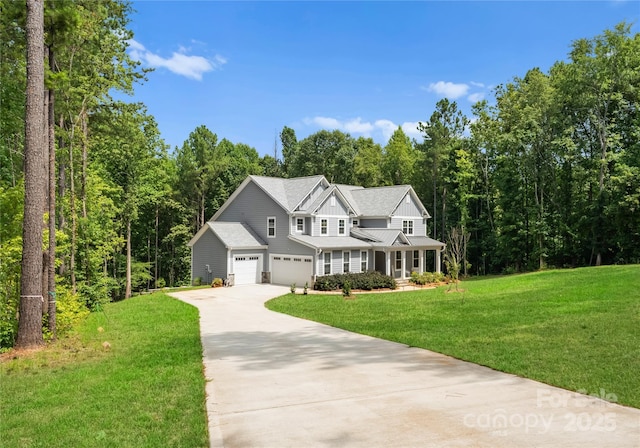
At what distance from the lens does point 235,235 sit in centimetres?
3055

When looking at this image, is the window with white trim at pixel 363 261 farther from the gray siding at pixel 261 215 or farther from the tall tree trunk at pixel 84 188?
the tall tree trunk at pixel 84 188

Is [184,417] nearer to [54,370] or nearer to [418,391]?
[418,391]

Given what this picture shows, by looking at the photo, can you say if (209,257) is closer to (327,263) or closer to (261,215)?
(261,215)

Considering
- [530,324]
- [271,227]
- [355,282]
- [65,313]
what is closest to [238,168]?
[271,227]

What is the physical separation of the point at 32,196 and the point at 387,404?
29.8 ft

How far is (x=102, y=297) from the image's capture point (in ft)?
73.7

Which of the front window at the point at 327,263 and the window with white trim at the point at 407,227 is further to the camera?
the window with white trim at the point at 407,227

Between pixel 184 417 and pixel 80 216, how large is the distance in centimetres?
2000

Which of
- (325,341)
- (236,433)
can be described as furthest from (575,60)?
(236,433)

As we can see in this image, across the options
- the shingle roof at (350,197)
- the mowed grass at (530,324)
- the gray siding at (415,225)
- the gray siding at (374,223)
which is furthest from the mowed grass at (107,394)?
the gray siding at (415,225)

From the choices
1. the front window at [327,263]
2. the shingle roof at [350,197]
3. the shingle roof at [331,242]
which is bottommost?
the front window at [327,263]

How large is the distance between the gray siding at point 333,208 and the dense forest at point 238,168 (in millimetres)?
12641

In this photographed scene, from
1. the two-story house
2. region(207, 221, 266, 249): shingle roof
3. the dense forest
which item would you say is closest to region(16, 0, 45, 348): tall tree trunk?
the dense forest

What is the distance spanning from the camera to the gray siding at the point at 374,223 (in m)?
33.8
